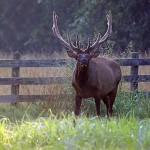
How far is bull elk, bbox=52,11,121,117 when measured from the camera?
11836 millimetres

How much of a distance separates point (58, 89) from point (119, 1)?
15.3 metres

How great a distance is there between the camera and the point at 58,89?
14320 mm

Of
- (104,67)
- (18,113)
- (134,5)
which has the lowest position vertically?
(18,113)

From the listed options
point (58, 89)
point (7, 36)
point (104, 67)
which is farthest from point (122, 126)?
point (7, 36)

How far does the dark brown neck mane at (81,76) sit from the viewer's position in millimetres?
11893

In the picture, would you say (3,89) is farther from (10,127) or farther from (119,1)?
(119,1)

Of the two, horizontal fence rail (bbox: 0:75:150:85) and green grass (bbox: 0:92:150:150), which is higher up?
horizontal fence rail (bbox: 0:75:150:85)

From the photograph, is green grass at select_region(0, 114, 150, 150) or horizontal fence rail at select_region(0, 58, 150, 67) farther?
horizontal fence rail at select_region(0, 58, 150, 67)

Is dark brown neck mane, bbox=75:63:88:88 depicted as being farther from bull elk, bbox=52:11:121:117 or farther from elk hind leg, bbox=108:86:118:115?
elk hind leg, bbox=108:86:118:115

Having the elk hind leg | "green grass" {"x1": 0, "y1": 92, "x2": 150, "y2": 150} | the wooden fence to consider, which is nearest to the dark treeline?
the wooden fence

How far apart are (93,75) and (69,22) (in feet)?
73.3

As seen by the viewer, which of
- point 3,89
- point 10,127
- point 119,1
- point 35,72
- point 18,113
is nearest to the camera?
point 10,127

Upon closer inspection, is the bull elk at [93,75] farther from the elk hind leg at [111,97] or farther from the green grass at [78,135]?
the green grass at [78,135]

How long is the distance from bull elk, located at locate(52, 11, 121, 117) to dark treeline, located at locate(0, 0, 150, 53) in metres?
9.40
